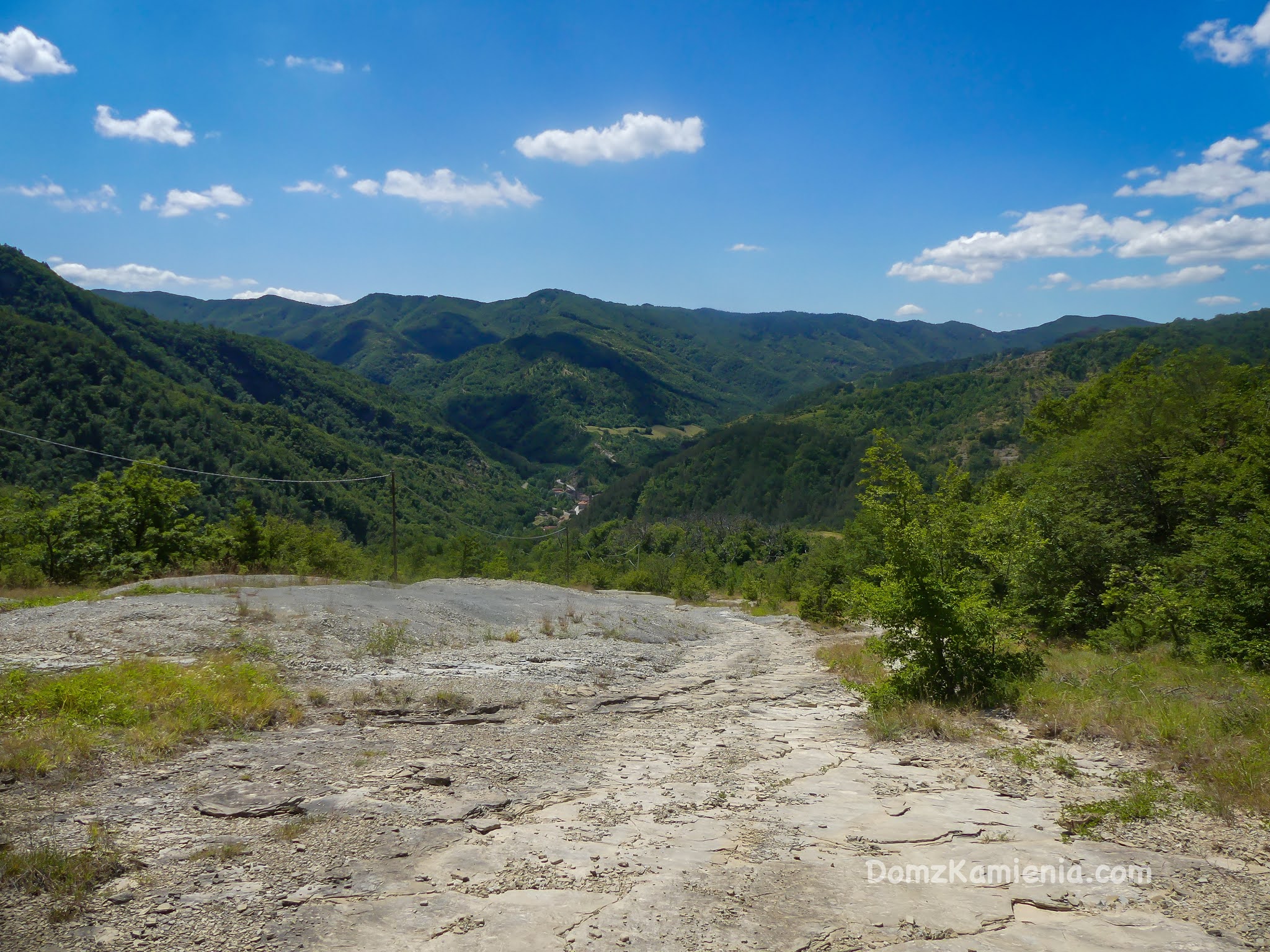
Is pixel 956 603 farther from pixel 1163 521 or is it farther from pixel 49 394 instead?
pixel 49 394

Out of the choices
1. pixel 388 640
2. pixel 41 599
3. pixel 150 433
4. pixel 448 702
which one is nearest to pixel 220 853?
pixel 448 702

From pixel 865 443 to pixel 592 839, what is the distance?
172 m

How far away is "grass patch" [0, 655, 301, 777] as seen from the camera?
6938 millimetres

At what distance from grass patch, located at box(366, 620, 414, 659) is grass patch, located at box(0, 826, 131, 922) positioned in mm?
9544

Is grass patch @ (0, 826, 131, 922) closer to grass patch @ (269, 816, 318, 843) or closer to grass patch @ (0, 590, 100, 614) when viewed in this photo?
grass patch @ (269, 816, 318, 843)

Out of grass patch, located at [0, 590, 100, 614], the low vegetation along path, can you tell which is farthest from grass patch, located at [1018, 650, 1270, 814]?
grass patch, located at [0, 590, 100, 614]

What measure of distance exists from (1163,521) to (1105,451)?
3.32m

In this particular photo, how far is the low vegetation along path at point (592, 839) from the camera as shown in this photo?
4441 millimetres

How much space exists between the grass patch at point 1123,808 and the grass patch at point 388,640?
12670mm

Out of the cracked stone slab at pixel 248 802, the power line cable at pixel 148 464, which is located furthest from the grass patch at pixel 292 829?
the power line cable at pixel 148 464

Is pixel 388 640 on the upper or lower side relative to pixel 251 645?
lower

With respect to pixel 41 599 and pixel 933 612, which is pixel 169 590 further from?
pixel 933 612

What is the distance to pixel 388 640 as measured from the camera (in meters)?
15.2

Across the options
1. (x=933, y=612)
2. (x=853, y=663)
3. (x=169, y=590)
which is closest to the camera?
(x=933, y=612)
